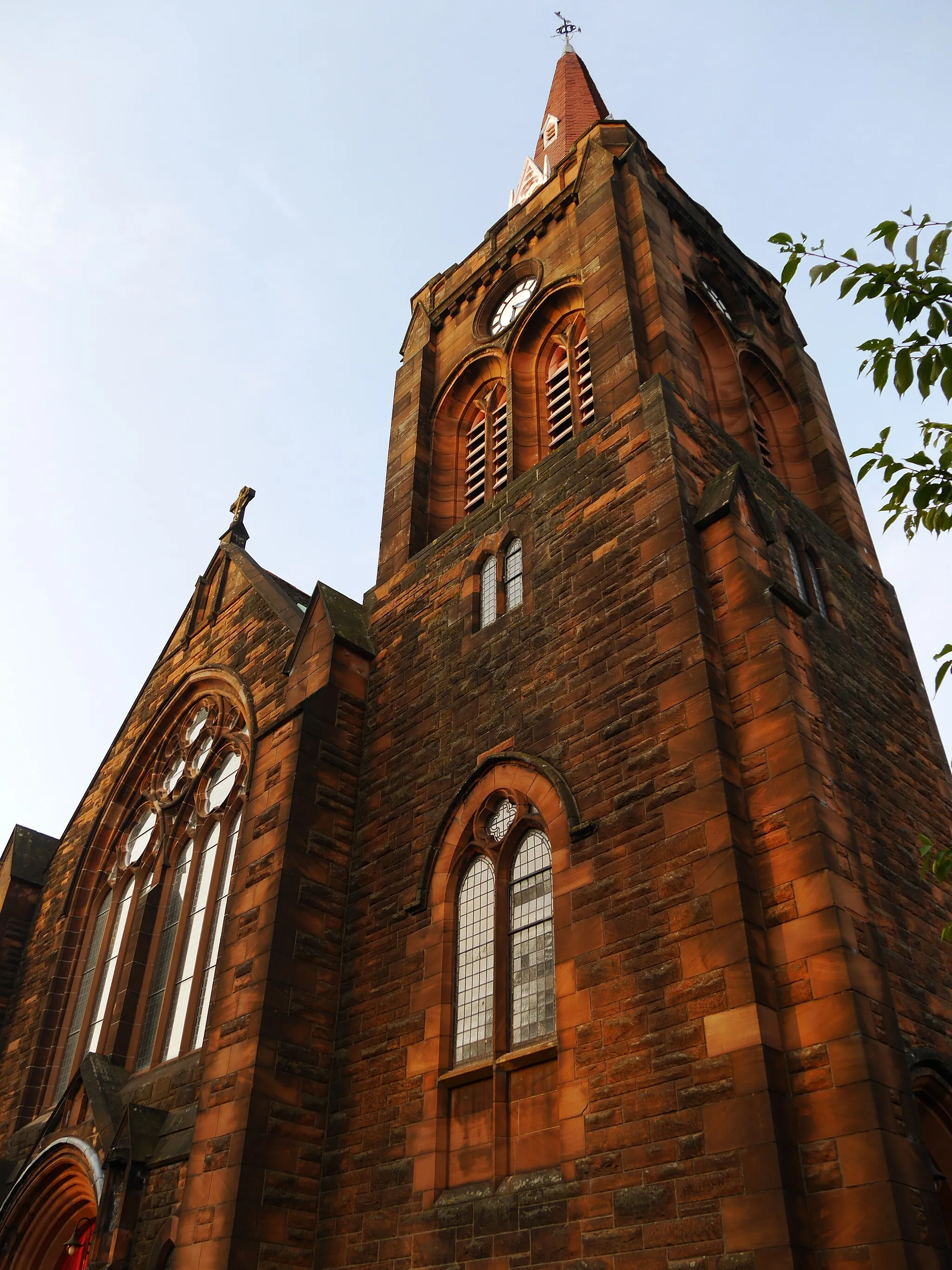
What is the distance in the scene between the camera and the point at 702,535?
409 inches

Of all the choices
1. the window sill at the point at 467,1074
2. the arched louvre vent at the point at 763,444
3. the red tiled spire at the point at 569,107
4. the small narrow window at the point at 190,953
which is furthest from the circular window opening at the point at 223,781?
the red tiled spire at the point at 569,107

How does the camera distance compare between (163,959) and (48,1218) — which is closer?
(48,1218)

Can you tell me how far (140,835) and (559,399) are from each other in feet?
29.8

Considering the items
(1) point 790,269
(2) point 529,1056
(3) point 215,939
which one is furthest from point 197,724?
(1) point 790,269

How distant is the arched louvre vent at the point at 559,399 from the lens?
15305 millimetres

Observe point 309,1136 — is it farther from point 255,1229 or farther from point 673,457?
point 673,457

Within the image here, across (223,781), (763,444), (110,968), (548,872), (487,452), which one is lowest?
(548,872)

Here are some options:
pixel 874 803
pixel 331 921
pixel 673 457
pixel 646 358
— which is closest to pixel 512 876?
A: pixel 331 921

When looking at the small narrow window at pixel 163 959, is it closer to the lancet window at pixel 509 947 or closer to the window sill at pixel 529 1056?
the lancet window at pixel 509 947

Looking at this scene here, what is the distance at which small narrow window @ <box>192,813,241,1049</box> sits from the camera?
513 inches

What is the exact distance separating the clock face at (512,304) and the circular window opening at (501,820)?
8960mm

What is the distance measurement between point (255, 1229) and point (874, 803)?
6.68 m

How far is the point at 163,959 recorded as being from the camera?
1458 centimetres

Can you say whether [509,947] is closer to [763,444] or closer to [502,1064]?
[502,1064]
